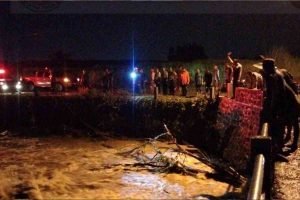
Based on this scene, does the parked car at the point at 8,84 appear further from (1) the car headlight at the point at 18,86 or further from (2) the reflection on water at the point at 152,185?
(2) the reflection on water at the point at 152,185

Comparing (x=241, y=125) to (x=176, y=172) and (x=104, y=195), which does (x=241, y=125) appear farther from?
(x=104, y=195)

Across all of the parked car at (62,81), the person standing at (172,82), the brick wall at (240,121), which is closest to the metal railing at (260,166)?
the brick wall at (240,121)

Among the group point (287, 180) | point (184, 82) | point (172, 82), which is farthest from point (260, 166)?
point (172, 82)

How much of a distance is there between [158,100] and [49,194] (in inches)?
525

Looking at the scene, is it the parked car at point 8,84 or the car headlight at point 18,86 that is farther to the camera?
the car headlight at point 18,86

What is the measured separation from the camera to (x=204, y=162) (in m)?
13.4

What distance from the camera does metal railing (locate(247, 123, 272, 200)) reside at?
4.57m

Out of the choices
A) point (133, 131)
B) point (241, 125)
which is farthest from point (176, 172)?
point (133, 131)

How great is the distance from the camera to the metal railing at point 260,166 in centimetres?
457

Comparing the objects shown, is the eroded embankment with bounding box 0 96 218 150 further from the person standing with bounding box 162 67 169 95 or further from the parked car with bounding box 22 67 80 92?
the parked car with bounding box 22 67 80 92

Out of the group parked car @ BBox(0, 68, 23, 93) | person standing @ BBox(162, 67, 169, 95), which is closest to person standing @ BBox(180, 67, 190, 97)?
person standing @ BBox(162, 67, 169, 95)

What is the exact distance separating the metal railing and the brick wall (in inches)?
331

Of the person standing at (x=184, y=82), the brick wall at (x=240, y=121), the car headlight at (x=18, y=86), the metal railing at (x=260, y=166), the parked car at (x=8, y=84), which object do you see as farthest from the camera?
the car headlight at (x=18, y=86)

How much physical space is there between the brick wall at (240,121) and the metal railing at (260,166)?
331 inches
